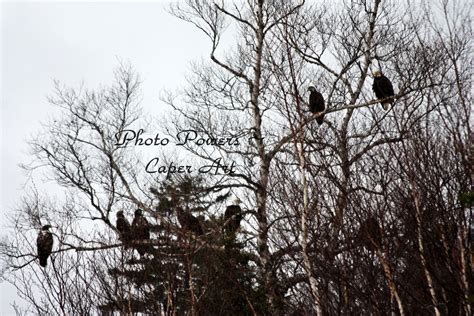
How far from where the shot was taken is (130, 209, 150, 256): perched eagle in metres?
7.54

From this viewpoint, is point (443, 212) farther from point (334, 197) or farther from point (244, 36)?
point (244, 36)

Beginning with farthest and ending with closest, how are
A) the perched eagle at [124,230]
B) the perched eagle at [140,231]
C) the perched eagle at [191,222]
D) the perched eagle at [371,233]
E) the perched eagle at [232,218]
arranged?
the perched eagle at [232,218], the perched eagle at [191,222], the perched eagle at [124,230], the perched eagle at [140,231], the perched eagle at [371,233]

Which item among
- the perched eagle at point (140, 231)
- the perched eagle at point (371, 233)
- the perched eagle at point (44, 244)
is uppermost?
the perched eagle at point (44, 244)

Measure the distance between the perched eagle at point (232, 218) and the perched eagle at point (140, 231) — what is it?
2631mm

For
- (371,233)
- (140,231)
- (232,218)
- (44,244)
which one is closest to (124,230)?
(140,231)

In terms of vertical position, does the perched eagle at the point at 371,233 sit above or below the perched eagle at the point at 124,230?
below

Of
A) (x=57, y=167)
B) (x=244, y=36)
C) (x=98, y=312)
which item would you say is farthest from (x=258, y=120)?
(x=98, y=312)

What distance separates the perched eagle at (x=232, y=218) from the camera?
11.2 metres

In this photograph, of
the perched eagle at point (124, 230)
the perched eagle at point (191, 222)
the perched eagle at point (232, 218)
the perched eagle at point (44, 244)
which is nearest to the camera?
the perched eagle at point (124, 230)

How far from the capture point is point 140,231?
320 inches

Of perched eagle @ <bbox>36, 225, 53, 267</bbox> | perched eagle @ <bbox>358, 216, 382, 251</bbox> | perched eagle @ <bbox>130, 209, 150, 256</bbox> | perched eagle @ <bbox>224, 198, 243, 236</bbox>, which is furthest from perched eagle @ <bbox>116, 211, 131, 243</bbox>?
perched eagle @ <bbox>358, 216, 382, 251</bbox>

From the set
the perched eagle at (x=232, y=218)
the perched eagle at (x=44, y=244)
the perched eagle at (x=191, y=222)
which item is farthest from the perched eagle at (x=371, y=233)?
the perched eagle at (x=44, y=244)

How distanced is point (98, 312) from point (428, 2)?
608cm

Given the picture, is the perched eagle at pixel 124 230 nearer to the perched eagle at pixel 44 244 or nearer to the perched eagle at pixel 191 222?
the perched eagle at pixel 191 222
